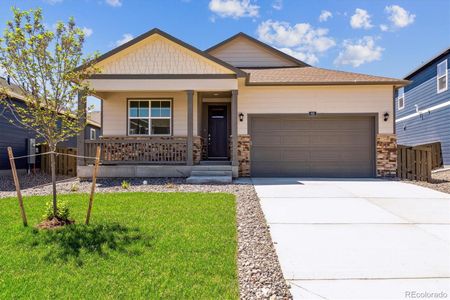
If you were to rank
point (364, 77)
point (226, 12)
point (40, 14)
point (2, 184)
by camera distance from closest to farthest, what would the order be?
point (40, 14) < point (2, 184) < point (364, 77) < point (226, 12)

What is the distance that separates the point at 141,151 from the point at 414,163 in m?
9.96

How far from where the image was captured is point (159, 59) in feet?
35.7

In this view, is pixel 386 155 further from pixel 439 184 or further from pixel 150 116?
pixel 150 116

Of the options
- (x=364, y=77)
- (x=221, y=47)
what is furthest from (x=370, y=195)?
(x=221, y=47)

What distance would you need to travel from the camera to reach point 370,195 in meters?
7.84

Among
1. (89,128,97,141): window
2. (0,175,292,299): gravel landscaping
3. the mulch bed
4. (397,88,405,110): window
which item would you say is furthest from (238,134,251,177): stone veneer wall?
(397,88,405,110): window

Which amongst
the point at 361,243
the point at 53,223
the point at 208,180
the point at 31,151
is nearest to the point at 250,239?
the point at 361,243

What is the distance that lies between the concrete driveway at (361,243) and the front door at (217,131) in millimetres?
5565

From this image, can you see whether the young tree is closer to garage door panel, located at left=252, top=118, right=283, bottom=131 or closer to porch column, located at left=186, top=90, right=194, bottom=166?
porch column, located at left=186, top=90, right=194, bottom=166

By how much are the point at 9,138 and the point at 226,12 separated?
12.4m

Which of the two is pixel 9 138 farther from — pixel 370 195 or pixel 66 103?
pixel 370 195

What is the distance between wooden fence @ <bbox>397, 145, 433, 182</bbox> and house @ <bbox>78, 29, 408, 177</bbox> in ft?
1.19

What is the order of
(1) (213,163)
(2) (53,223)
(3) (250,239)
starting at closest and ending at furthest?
(3) (250,239), (2) (53,223), (1) (213,163)

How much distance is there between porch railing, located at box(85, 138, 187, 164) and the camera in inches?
430
